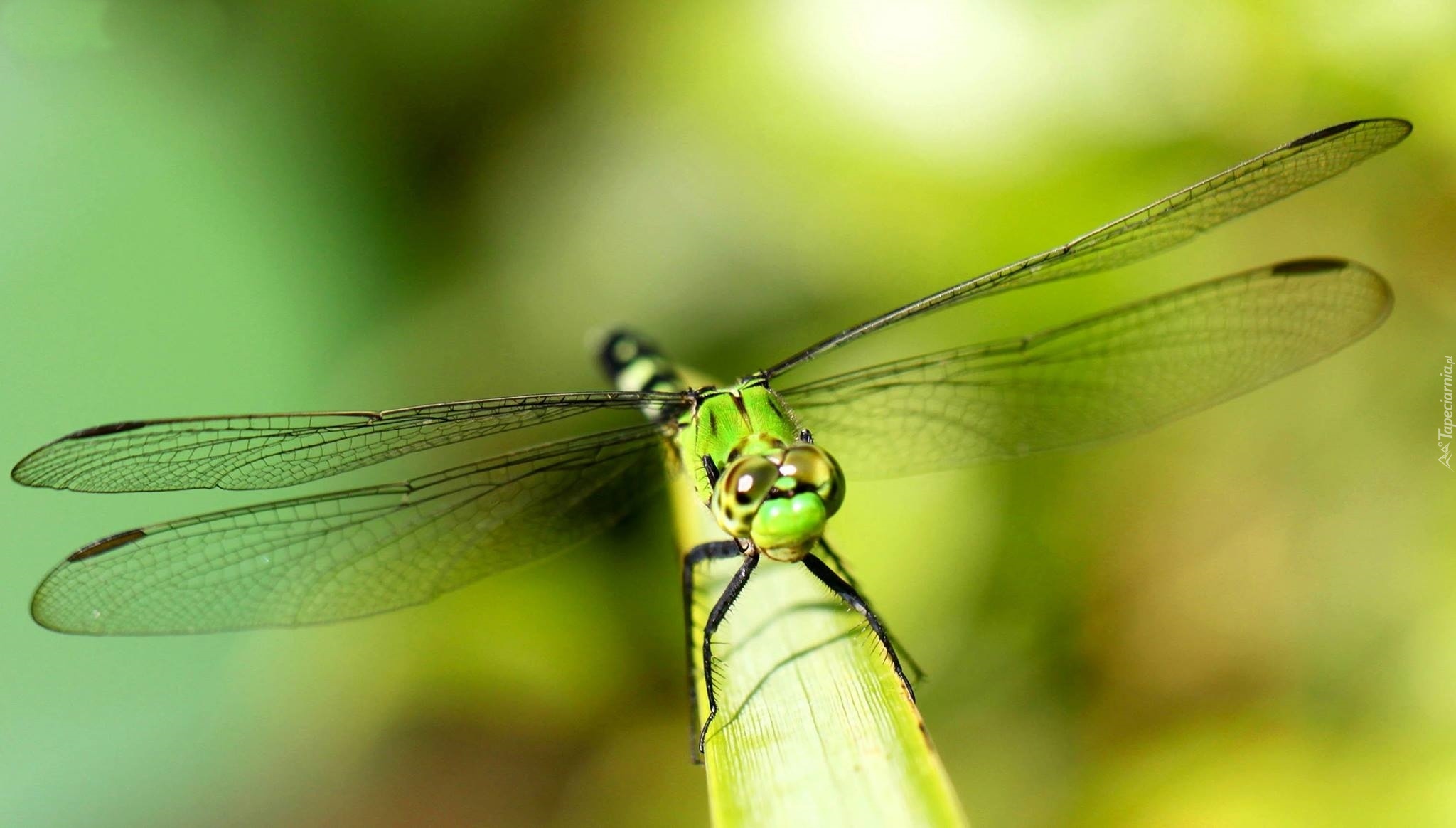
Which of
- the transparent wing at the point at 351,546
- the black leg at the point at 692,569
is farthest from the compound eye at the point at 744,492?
the transparent wing at the point at 351,546

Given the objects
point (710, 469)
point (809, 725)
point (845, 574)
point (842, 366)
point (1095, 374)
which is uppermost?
point (842, 366)

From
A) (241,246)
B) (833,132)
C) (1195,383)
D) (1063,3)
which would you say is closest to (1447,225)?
(1195,383)

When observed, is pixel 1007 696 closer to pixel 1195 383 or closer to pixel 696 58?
pixel 1195 383

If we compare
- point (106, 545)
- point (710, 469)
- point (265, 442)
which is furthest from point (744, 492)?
point (106, 545)

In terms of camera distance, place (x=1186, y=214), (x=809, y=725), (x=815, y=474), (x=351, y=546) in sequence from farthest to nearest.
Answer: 1. (x=351, y=546)
2. (x=1186, y=214)
3. (x=815, y=474)
4. (x=809, y=725)

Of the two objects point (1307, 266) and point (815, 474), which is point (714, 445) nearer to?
point (815, 474)

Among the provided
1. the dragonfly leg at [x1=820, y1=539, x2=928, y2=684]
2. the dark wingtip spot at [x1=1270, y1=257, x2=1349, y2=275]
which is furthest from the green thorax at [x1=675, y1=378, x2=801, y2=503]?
the dark wingtip spot at [x1=1270, y1=257, x2=1349, y2=275]

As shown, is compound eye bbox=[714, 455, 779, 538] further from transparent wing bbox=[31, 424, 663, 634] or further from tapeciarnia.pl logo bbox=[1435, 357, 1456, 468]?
tapeciarnia.pl logo bbox=[1435, 357, 1456, 468]
